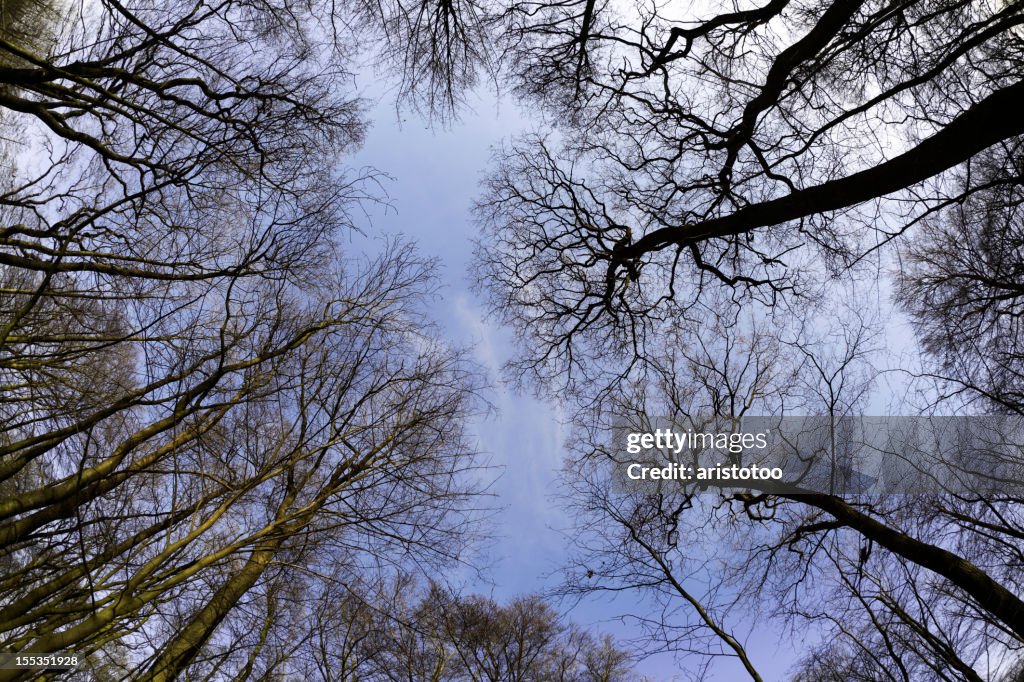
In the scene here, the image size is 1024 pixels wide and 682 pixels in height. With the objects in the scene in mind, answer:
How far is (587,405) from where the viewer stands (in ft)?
27.1

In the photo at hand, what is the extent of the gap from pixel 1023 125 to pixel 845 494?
4393mm

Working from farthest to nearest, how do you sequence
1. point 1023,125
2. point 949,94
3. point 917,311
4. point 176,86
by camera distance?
1. point 917,311
2. point 949,94
3. point 176,86
4. point 1023,125

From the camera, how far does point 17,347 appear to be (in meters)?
6.41

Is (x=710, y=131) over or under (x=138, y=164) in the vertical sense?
over

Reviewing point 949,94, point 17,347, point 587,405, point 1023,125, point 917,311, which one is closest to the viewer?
point 1023,125

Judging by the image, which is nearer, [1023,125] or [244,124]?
[1023,125]

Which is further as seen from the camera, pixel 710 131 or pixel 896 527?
pixel 710 131

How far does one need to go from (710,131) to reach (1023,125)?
3.15 meters

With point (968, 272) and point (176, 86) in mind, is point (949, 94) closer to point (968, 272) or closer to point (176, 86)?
point (968, 272)

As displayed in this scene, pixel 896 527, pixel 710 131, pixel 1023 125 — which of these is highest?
pixel 710 131

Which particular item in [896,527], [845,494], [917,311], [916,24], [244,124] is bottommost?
[896,527]

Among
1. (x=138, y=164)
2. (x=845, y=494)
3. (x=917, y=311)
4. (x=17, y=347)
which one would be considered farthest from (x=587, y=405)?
(x=17, y=347)

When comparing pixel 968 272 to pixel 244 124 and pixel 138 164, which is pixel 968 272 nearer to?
pixel 244 124

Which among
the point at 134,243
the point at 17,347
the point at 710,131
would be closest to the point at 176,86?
the point at 134,243
